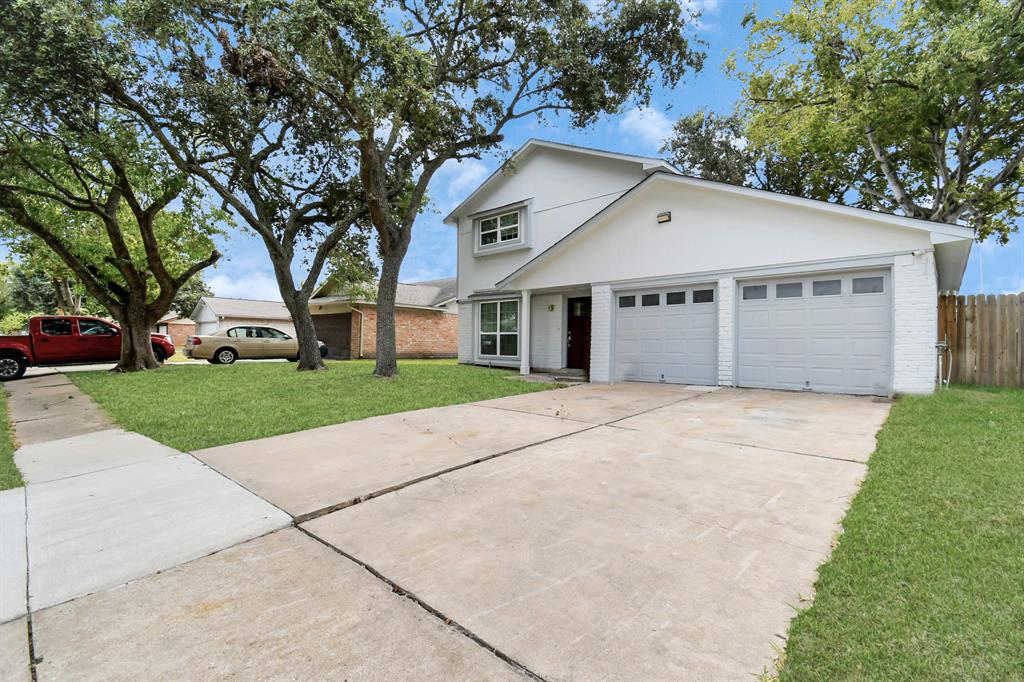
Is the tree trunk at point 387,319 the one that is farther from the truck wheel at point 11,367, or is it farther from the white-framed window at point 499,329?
the truck wheel at point 11,367

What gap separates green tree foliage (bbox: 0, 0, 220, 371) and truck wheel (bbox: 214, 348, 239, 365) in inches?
146

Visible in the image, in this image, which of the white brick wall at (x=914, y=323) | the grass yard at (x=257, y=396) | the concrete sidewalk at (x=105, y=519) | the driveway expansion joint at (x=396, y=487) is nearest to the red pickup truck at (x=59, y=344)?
the grass yard at (x=257, y=396)

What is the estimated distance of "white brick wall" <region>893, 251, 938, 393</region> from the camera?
25.4ft

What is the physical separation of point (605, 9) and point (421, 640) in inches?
515

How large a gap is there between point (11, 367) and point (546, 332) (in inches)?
607

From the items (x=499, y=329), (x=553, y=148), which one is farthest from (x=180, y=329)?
(x=553, y=148)

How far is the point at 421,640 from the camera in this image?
2006 mm

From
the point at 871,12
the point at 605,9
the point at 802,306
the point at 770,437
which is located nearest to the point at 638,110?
the point at 605,9

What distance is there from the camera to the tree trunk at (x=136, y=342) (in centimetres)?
1425

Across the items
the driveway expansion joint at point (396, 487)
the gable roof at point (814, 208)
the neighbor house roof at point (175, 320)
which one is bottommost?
the driveway expansion joint at point (396, 487)

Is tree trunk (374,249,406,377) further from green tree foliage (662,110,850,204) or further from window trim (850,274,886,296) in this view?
green tree foliage (662,110,850,204)

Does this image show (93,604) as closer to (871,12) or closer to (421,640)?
(421,640)

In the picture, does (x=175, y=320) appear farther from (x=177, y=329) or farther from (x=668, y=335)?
(x=668, y=335)

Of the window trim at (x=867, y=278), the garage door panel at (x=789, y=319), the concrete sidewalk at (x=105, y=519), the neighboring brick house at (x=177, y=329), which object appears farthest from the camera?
the neighboring brick house at (x=177, y=329)
